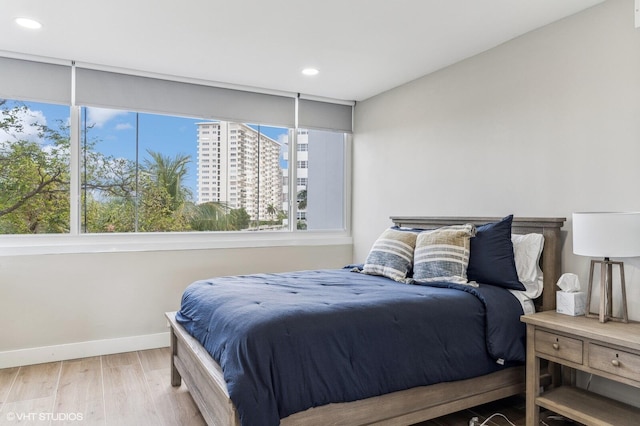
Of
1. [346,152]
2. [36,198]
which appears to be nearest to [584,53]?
[346,152]

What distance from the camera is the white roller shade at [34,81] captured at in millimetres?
3373

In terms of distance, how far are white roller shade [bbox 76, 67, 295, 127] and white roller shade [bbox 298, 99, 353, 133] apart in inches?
5.4

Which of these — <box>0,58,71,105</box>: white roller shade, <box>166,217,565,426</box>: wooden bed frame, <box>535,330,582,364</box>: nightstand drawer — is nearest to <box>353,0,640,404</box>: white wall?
<box>166,217,565,426</box>: wooden bed frame

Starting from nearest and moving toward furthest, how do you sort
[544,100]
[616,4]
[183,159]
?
[616,4], [544,100], [183,159]

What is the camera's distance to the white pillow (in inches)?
106

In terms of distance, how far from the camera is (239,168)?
14.7 ft

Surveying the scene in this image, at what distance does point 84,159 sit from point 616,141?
13.2ft

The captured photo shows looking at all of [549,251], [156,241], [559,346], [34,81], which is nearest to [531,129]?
[549,251]

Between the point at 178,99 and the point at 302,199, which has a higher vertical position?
the point at 178,99

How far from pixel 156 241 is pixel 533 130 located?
10.7ft

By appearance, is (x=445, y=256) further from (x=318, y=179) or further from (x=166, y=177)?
(x=166, y=177)

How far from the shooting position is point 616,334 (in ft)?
6.71

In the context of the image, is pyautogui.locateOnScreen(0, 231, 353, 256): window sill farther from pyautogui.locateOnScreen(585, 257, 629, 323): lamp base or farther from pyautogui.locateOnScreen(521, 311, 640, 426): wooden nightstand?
pyautogui.locateOnScreen(585, 257, 629, 323): lamp base

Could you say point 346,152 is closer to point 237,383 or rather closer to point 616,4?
point 616,4
